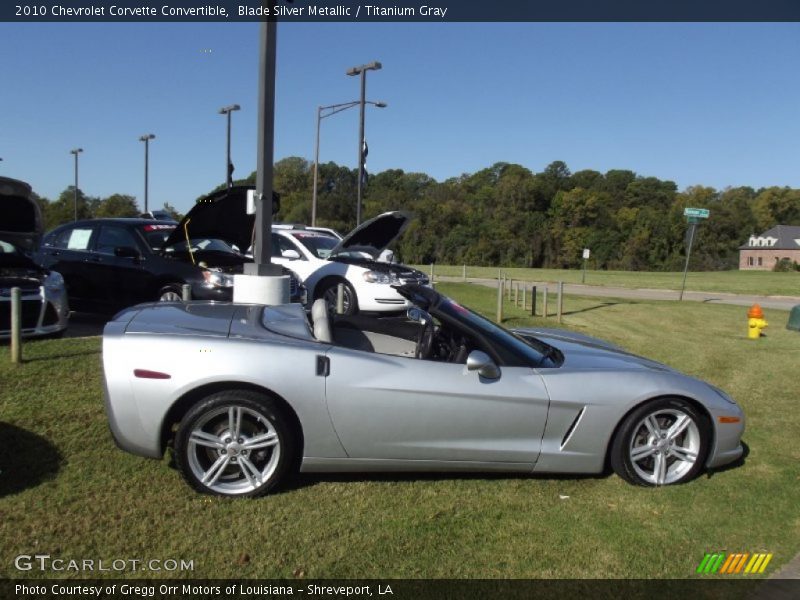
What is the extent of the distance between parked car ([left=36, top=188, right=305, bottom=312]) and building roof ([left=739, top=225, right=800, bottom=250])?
76.9 m

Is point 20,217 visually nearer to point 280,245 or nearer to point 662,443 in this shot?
point 280,245

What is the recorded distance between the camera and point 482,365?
157 inches

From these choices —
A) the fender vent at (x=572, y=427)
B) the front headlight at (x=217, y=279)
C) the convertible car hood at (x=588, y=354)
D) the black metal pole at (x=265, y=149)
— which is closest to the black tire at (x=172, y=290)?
the front headlight at (x=217, y=279)

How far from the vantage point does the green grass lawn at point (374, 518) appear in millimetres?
3289

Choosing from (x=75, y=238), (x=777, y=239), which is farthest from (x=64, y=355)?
(x=777, y=239)

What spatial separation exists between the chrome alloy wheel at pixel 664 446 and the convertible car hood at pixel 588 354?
1.27ft

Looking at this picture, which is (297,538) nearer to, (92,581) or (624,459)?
(92,581)

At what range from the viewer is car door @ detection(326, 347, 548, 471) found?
12.8ft

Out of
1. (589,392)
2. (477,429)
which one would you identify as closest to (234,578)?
(477,429)

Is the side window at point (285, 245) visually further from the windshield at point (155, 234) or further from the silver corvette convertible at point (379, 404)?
the silver corvette convertible at point (379, 404)

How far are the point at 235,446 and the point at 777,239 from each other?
290 feet

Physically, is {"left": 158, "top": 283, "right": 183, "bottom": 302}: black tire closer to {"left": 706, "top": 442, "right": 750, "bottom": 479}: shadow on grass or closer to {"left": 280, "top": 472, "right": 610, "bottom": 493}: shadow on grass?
{"left": 280, "top": 472, "right": 610, "bottom": 493}: shadow on grass

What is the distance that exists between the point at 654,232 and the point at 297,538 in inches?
2763

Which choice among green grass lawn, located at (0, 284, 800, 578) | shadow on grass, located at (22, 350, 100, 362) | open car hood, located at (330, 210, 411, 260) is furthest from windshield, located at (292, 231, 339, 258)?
green grass lawn, located at (0, 284, 800, 578)
